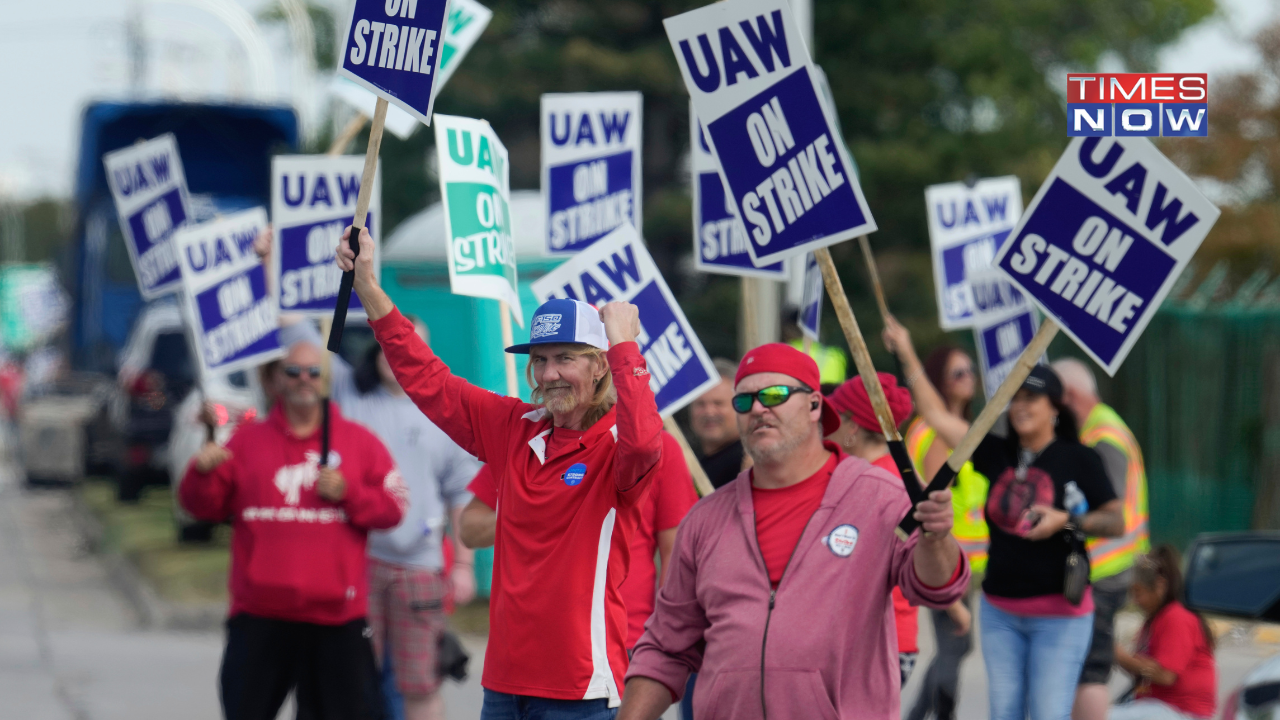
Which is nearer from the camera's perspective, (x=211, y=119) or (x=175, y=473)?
(x=175, y=473)

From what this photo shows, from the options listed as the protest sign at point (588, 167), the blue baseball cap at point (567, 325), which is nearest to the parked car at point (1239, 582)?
the blue baseball cap at point (567, 325)

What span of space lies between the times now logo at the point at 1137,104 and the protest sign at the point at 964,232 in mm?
3389

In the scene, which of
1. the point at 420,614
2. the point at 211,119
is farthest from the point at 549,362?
the point at 211,119

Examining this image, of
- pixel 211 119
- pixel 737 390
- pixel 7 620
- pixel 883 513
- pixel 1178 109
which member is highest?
pixel 211 119

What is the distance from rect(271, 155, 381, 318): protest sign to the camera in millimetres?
6609

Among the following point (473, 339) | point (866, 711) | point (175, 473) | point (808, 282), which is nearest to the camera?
point (866, 711)

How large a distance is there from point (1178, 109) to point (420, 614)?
145 inches

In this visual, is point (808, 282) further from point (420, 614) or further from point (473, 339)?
point (473, 339)

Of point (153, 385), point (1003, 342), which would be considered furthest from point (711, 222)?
point (153, 385)

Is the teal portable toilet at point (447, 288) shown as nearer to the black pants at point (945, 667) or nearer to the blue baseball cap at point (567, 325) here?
the black pants at point (945, 667)

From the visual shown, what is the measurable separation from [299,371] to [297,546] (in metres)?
0.66

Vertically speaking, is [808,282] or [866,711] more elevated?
[808,282]

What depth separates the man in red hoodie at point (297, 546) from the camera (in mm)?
5648

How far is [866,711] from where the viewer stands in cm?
362
